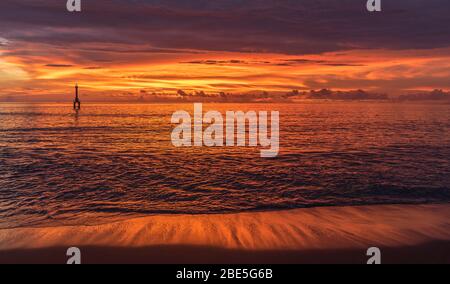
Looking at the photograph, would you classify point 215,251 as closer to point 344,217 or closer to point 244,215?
point 244,215

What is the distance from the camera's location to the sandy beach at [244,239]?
8.02 metres

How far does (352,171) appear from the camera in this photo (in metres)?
18.5

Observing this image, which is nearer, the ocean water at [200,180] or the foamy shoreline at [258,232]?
the foamy shoreline at [258,232]

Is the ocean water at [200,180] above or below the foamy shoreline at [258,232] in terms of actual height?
above

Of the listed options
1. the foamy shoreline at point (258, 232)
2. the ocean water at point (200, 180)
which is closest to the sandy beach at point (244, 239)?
the foamy shoreline at point (258, 232)

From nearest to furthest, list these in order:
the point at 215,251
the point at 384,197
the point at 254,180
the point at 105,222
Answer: the point at 215,251 → the point at 105,222 → the point at 384,197 → the point at 254,180

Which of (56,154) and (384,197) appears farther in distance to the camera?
(56,154)

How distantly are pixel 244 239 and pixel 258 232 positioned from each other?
2.31 feet

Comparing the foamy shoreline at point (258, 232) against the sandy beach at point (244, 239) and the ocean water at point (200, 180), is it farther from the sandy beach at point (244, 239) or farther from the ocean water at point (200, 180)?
the ocean water at point (200, 180)

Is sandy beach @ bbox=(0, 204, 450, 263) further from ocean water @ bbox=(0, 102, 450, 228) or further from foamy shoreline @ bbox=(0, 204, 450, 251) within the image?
ocean water @ bbox=(0, 102, 450, 228)


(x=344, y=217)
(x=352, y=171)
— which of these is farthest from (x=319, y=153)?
(x=344, y=217)

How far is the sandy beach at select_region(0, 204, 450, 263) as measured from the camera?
8.02 meters

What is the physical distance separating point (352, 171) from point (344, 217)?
7.97 m

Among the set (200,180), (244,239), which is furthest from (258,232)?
(200,180)
